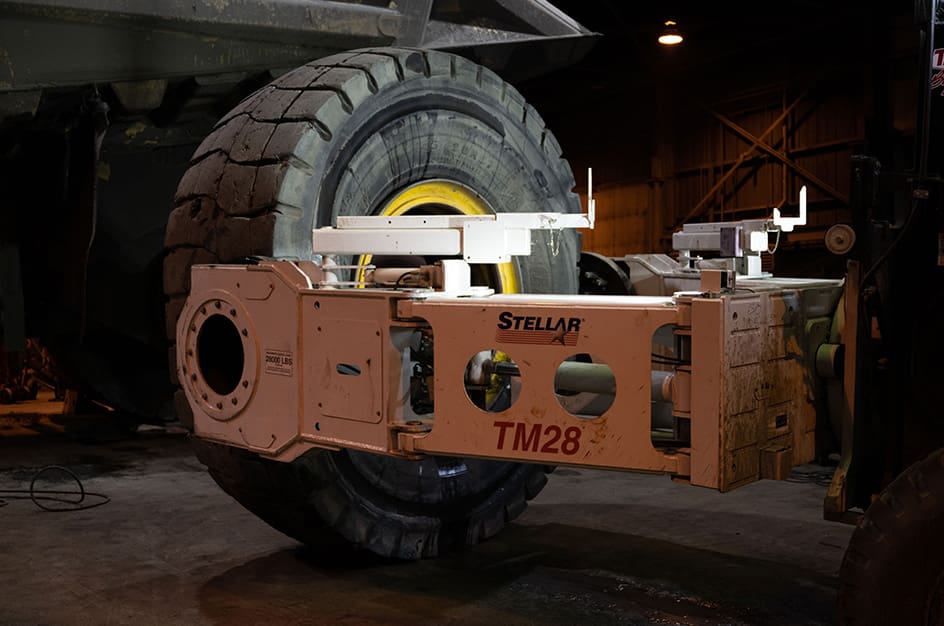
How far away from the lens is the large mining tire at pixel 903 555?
2666 millimetres

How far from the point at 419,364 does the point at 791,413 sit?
1257 mm

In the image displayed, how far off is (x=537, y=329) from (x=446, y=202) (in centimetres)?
166

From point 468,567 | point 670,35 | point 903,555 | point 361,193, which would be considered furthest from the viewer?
point 670,35

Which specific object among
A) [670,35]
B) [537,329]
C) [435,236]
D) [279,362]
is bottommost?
[279,362]

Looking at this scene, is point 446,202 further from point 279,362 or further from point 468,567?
point 468,567

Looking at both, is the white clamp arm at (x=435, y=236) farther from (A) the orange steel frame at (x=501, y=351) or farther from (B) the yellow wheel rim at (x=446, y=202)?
(B) the yellow wheel rim at (x=446, y=202)

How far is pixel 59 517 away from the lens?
546cm

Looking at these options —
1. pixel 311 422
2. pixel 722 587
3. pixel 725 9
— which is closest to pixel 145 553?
pixel 311 422

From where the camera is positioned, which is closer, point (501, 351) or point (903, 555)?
point (903, 555)

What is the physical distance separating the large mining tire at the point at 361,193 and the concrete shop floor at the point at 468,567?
0.26 meters

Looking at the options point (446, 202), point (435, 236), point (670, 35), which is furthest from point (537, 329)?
point (670, 35)

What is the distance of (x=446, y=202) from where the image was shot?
4.55m

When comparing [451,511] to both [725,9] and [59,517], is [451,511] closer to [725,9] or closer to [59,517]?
[59,517]

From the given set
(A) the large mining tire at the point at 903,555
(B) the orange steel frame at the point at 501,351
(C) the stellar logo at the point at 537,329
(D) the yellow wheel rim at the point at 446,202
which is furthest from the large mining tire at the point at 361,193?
(A) the large mining tire at the point at 903,555
